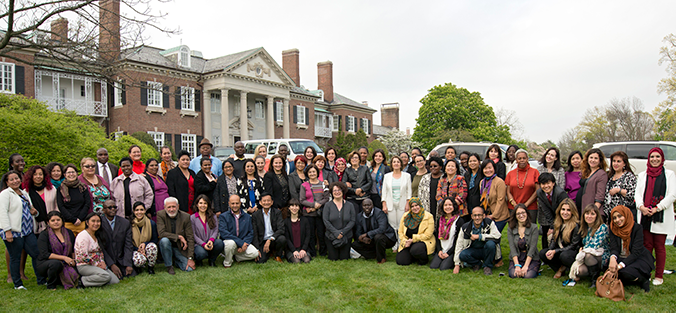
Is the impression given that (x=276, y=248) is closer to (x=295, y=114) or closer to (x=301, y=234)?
(x=301, y=234)

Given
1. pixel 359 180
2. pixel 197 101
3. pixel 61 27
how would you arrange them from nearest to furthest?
pixel 359 180, pixel 61 27, pixel 197 101

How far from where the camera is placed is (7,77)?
66.0 feet

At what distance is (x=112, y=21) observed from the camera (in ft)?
28.7

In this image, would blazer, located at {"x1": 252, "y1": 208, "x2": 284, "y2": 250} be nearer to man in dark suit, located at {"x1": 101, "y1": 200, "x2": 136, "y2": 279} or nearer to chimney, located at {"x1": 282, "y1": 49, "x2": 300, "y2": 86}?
man in dark suit, located at {"x1": 101, "y1": 200, "x2": 136, "y2": 279}

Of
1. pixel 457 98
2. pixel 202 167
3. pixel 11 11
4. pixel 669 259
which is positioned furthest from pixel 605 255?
pixel 457 98

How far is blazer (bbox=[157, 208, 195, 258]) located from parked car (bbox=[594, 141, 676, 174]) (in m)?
12.9

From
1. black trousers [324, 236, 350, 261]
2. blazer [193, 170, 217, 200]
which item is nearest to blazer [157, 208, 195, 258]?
blazer [193, 170, 217, 200]

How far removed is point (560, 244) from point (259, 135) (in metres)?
28.8

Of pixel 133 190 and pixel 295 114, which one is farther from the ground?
pixel 295 114

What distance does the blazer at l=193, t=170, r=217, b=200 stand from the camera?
745 cm

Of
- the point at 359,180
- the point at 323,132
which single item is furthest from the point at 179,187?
the point at 323,132

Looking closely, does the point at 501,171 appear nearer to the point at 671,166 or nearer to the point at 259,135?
the point at 671,166

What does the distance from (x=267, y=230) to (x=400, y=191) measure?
8.47 ft

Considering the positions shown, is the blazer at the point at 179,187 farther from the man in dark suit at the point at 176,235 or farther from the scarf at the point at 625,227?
the scarf at the point at 625,227
